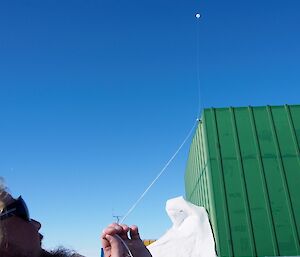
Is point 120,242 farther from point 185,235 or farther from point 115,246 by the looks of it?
point 185,235

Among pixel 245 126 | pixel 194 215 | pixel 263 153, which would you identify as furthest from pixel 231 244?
pixel 245 126

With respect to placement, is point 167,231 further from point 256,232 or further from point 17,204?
point 17,204

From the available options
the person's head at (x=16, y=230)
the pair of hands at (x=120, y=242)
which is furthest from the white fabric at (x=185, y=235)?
the person's head at (x=16, y=230)

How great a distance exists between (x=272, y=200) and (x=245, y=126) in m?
2.03

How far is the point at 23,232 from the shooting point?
150 cm

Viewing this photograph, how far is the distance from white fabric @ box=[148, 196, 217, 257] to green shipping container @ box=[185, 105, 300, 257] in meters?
0.24

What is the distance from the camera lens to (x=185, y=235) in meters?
7.15

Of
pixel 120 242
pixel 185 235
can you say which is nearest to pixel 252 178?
pixel 185 235

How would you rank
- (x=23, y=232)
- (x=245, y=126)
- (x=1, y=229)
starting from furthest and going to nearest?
(x=245, y=126) < (x=23, y=232) < (x=1, y=229)

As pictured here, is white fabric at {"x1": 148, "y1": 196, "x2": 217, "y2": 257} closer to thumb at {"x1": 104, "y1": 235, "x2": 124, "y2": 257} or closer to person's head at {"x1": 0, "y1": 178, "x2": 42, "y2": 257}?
thumb at {"x1": 104, "y1": 235, "x2": 124, "y2": 257}

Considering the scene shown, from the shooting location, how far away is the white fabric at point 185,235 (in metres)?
6.96

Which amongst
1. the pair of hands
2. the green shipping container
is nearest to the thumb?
the pair of hands

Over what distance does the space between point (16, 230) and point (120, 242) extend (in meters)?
0.52

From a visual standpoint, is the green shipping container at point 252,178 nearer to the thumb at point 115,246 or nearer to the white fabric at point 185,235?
the white fabric at point 185,235
